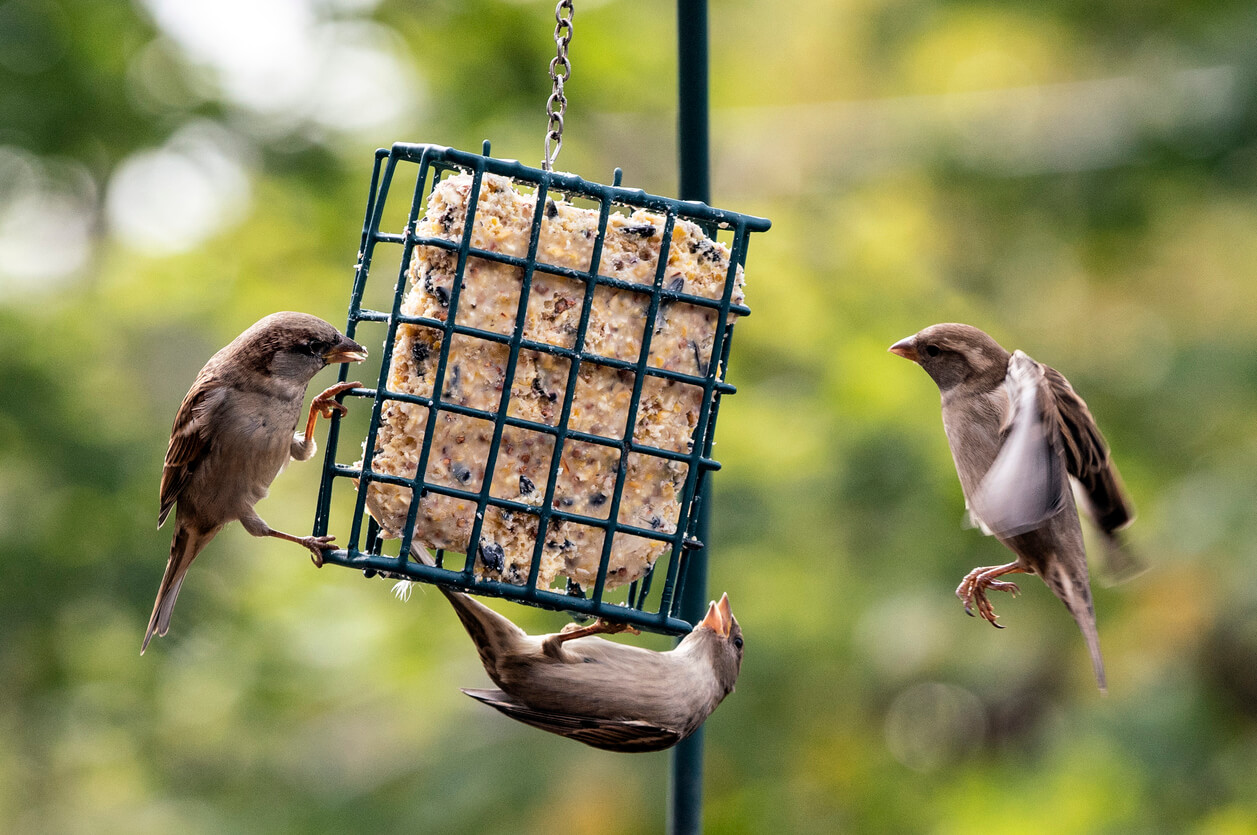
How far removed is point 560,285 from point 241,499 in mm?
1295

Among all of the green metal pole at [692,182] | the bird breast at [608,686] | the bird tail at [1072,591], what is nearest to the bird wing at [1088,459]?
the bird tail at [1072,591]

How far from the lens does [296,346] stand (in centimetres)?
367

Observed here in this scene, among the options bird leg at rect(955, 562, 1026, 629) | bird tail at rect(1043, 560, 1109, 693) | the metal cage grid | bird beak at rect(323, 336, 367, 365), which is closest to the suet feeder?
the metal cage grid

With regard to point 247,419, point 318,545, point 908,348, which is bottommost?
point 318,545

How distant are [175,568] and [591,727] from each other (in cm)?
168

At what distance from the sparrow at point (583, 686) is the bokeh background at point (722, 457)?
120 inches

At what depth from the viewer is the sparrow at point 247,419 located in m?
3.67

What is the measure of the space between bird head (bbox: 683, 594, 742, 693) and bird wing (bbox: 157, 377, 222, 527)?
1590mm

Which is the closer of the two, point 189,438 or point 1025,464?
point 1025,464

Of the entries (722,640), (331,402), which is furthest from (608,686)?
(331,402)

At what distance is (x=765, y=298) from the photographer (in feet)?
22.4

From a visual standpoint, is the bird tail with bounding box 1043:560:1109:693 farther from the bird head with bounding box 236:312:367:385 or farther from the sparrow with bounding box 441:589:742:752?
the bird head with bounding box 236:312:367:385

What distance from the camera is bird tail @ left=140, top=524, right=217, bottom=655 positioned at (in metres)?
4.06

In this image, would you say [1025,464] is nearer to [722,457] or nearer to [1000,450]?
[1000,450]
